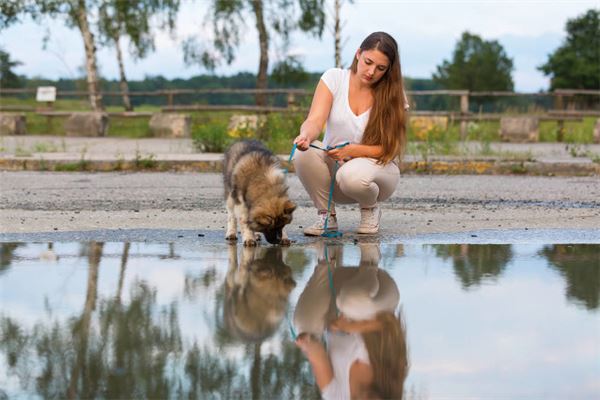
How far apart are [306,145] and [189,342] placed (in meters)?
2.96

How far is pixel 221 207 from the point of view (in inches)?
337

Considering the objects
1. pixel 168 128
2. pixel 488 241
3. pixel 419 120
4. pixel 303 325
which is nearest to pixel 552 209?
pixel 488 241

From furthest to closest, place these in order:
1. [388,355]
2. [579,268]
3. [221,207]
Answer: [221,207]
[579,268]
[388,355]

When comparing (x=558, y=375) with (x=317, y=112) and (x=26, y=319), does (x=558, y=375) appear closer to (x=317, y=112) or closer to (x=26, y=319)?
(x=26, y=319)

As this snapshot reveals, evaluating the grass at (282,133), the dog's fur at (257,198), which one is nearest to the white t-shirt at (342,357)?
the dog's fur at (257,198)

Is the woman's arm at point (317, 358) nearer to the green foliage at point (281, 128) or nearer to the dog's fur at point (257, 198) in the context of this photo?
the dog's fur at point (257, 198)

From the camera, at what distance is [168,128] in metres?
25.3

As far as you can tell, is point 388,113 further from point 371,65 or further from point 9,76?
point 9,76

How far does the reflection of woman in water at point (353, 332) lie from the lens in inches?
123

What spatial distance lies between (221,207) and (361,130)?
2.25m

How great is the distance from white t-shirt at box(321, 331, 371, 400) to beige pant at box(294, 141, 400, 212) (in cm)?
295

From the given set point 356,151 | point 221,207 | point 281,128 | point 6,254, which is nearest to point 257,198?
point 356,151

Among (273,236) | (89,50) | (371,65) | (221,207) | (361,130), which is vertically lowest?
(221,207)

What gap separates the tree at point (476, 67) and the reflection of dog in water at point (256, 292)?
9042 centimetres
